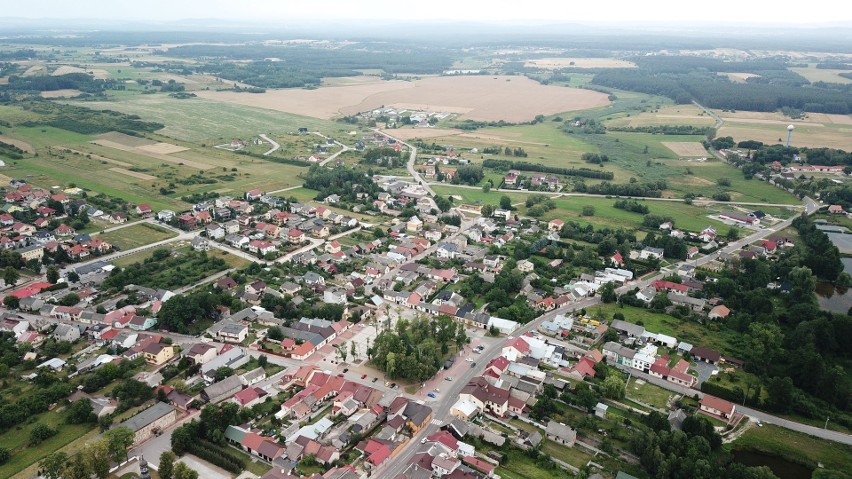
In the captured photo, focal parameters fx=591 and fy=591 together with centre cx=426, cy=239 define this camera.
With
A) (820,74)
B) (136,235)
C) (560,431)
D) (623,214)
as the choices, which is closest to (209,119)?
(136,235)

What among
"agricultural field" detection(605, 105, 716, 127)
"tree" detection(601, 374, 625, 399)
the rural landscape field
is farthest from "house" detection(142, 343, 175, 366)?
"agricultural field" detection(605, 105, 716, 127)

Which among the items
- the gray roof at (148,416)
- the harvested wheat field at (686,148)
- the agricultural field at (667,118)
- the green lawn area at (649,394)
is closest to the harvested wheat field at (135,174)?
the gray roof at (148,416)

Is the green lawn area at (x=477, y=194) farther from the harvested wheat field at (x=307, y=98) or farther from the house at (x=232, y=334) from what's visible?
the harvested wheat field at (x=307, y=98)

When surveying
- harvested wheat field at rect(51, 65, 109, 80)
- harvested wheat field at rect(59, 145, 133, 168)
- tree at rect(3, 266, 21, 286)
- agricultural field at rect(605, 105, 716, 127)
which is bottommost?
tree at rect(3, 266, 21, 286)

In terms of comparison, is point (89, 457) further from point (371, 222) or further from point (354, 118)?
point (354, 118)

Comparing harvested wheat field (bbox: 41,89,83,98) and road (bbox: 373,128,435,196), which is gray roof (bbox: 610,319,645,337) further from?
harvested wheat field (bbox: 41,89,83,98)

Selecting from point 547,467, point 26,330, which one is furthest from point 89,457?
point 547,467
